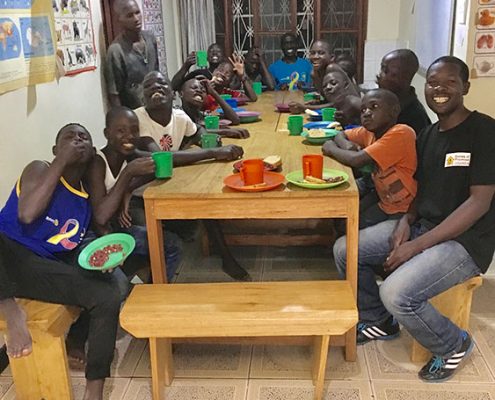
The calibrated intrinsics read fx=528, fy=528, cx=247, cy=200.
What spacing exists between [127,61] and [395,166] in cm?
217

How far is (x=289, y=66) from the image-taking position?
5.45m

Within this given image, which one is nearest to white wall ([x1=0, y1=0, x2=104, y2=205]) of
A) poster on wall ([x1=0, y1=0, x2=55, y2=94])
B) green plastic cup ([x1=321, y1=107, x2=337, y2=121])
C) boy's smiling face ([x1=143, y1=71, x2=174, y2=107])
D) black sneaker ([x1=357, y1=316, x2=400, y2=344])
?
poster on wall ([x1=0, y1=0, x2=55, y2=94])

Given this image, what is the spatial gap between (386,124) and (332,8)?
4.15m

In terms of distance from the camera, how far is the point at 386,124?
2178 millimetres

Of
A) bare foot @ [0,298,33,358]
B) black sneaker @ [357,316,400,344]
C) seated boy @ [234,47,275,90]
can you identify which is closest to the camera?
bare foot @ [0,298,33,358]

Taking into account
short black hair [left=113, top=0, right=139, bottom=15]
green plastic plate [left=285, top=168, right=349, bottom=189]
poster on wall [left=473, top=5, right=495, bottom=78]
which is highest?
short black hair [left=113, top=0, right=139, bottom=15]

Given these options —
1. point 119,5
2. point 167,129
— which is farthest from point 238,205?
point 119,5

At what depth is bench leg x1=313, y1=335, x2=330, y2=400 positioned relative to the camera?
5.96 feet

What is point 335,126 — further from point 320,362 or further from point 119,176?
point 320,362

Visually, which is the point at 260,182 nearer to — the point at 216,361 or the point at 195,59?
the point at 216,361

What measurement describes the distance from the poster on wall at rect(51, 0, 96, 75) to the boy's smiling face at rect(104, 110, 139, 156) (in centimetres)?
108

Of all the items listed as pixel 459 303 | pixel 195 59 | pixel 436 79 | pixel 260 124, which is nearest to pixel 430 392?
pixel 459 303

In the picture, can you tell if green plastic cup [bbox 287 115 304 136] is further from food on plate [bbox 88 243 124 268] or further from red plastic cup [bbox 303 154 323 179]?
food on plate [bbox 88 243 124 268]

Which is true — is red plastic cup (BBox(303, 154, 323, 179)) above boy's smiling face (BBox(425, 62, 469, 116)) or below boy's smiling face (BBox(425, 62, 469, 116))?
below
